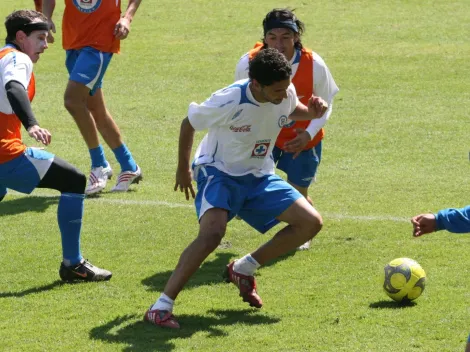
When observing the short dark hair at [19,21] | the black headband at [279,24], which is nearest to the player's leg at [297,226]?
the black headband at [279,24]

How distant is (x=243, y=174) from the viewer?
7.63m

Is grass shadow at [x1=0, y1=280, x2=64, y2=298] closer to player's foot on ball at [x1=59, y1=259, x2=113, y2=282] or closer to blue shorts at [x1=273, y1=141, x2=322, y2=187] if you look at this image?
player's foot on ball at [x1=59, y1=259, x2=113, y2=282]

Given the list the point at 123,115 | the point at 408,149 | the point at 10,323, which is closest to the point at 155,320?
the point at 10,323

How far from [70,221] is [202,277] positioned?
1139 millimetres

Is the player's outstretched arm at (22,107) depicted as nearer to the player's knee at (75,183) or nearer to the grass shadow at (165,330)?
the player's knee at (75,183)

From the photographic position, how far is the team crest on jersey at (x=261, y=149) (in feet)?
24.9

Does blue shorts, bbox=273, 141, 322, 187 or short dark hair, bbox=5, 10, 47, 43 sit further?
blue shorts, bbox=273, 141, 322, 187

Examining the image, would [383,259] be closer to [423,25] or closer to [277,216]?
[277,216]

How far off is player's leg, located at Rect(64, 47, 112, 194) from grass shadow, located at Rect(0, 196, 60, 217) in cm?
46

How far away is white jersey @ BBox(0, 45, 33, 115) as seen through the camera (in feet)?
25.0

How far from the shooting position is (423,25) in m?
18.1

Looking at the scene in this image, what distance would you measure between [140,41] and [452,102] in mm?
6198

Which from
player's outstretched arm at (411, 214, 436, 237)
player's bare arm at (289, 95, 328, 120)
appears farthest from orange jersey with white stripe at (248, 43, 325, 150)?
player's outstretched arm at (411, 214, 436, 237)

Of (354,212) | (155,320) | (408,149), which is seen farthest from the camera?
(408,149)
